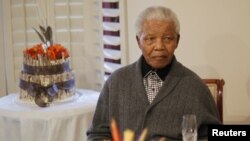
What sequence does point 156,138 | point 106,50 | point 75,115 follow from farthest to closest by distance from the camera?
point 106,50 → point 75,115 → point 156,138

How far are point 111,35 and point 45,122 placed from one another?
944 millimetres

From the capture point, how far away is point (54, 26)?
3.29 m

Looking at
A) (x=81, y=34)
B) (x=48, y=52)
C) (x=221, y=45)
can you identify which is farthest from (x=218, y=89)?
(x=81, y=34)

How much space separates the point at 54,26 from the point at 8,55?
1.45ft

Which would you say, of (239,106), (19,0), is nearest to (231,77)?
(239,106)

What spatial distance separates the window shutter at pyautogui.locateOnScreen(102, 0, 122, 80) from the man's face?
4.29 feet

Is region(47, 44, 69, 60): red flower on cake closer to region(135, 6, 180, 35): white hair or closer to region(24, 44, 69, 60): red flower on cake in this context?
region(24, 44, 69, 60): red flower on cake

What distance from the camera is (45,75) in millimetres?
2588

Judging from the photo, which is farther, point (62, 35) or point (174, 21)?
point (62, 35)

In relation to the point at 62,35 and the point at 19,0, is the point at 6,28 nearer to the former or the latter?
the point at 19,0

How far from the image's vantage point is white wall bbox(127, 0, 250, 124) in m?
2.56

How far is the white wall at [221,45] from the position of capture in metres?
2.56

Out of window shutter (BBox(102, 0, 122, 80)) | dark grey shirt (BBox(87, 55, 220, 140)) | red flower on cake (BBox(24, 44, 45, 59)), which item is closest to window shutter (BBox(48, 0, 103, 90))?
window shutter (BBox(102, 0, 122, 80))

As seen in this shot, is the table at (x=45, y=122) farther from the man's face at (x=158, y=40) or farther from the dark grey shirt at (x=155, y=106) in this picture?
the man's face at (x=158, y=40)
